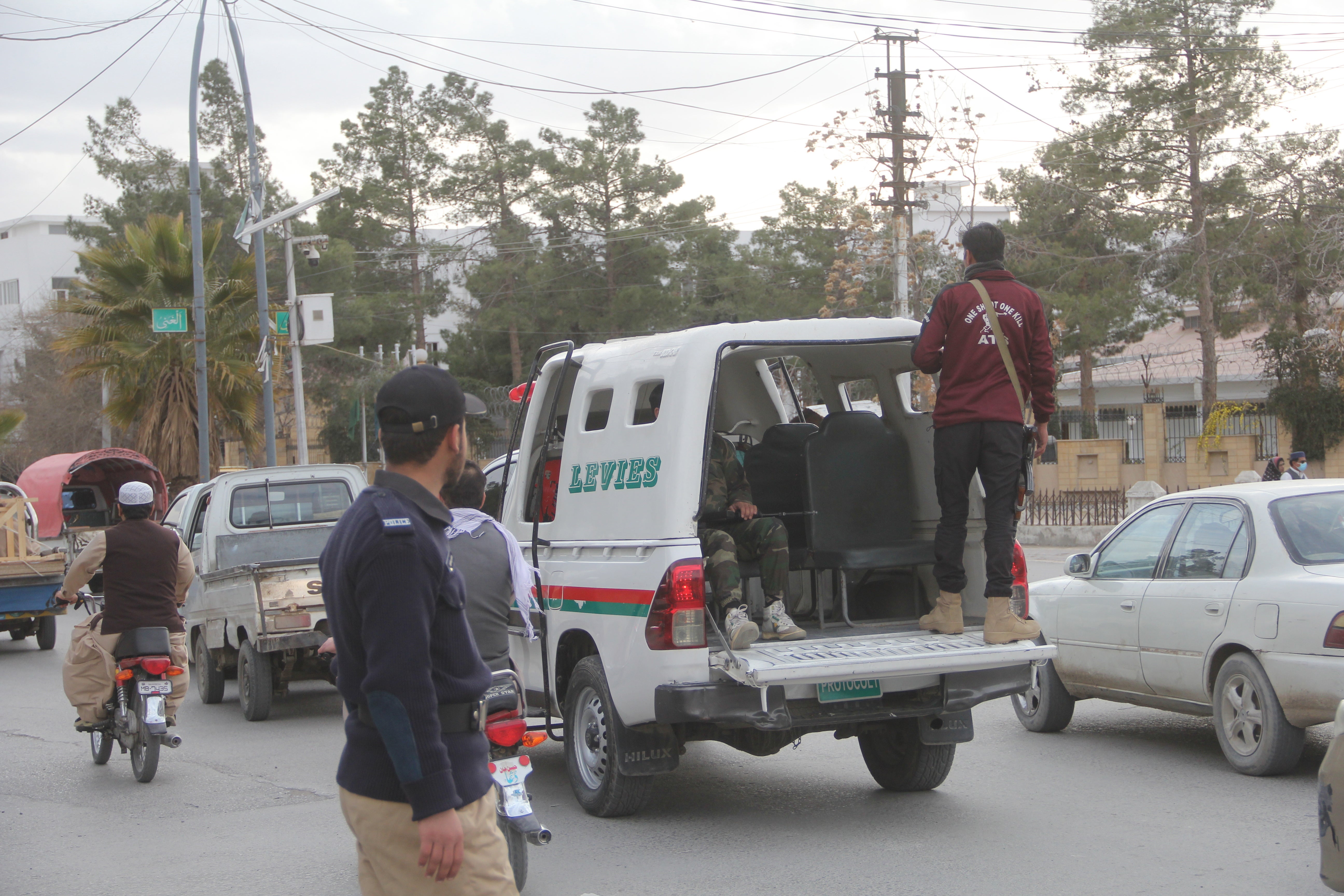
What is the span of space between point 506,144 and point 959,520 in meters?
44.1

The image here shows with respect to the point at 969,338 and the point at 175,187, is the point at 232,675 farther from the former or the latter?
the point at 175,187

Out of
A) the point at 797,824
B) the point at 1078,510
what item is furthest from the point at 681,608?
the point at 1078,510

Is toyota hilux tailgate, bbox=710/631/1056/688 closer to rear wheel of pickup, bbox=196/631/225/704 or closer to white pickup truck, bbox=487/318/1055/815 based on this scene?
white pickup truck, bbox=487/318/1055/815

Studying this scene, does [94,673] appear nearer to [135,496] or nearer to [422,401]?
[135,496]

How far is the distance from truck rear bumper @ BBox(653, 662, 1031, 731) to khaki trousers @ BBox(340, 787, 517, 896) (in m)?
2.92

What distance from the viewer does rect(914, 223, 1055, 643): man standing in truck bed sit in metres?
6.62

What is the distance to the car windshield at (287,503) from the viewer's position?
12.4 meters

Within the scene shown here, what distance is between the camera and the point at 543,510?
7.86 m

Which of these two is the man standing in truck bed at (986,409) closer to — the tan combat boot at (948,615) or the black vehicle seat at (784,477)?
the tan combat boot at (948,615)

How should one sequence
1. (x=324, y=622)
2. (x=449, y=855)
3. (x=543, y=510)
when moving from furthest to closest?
(x=324, y=622)
(x=543, y=510)
(x=449, y=855)

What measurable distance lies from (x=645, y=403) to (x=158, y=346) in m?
22.4

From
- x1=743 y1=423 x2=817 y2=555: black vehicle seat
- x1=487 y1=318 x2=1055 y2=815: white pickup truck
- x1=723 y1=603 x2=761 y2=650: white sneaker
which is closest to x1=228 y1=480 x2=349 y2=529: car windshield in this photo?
x1=487 y1=318 x2=1055 y2=815: white pickup truck

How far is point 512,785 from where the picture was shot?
523cm

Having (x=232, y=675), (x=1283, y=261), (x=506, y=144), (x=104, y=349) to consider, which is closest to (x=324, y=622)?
(x=232, y=675)
